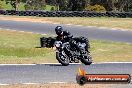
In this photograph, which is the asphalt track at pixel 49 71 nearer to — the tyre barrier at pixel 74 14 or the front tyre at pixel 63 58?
the front tyre at pixel 63 58

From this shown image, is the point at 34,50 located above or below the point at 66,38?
below

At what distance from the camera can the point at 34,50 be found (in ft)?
73.0

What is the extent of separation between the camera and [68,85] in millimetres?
11828

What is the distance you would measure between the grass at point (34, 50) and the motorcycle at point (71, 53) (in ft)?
5.12

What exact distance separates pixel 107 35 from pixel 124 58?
13.7 metres

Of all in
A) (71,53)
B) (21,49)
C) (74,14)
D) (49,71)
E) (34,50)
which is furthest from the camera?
(74,14)

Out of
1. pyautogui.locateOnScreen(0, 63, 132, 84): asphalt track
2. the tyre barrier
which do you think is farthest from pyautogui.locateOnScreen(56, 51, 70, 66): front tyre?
the tyre barrier

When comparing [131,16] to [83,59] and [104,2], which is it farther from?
[104,2]

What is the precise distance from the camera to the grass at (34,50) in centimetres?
1784

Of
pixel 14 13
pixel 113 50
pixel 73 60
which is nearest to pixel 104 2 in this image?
pixel 14 13

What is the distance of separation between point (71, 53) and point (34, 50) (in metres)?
6.66

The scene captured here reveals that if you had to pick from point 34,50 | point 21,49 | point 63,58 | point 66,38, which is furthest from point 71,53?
point 21,49

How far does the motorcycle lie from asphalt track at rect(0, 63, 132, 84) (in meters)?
Answer: 0.27

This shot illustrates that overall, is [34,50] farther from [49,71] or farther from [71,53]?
[49,71]
